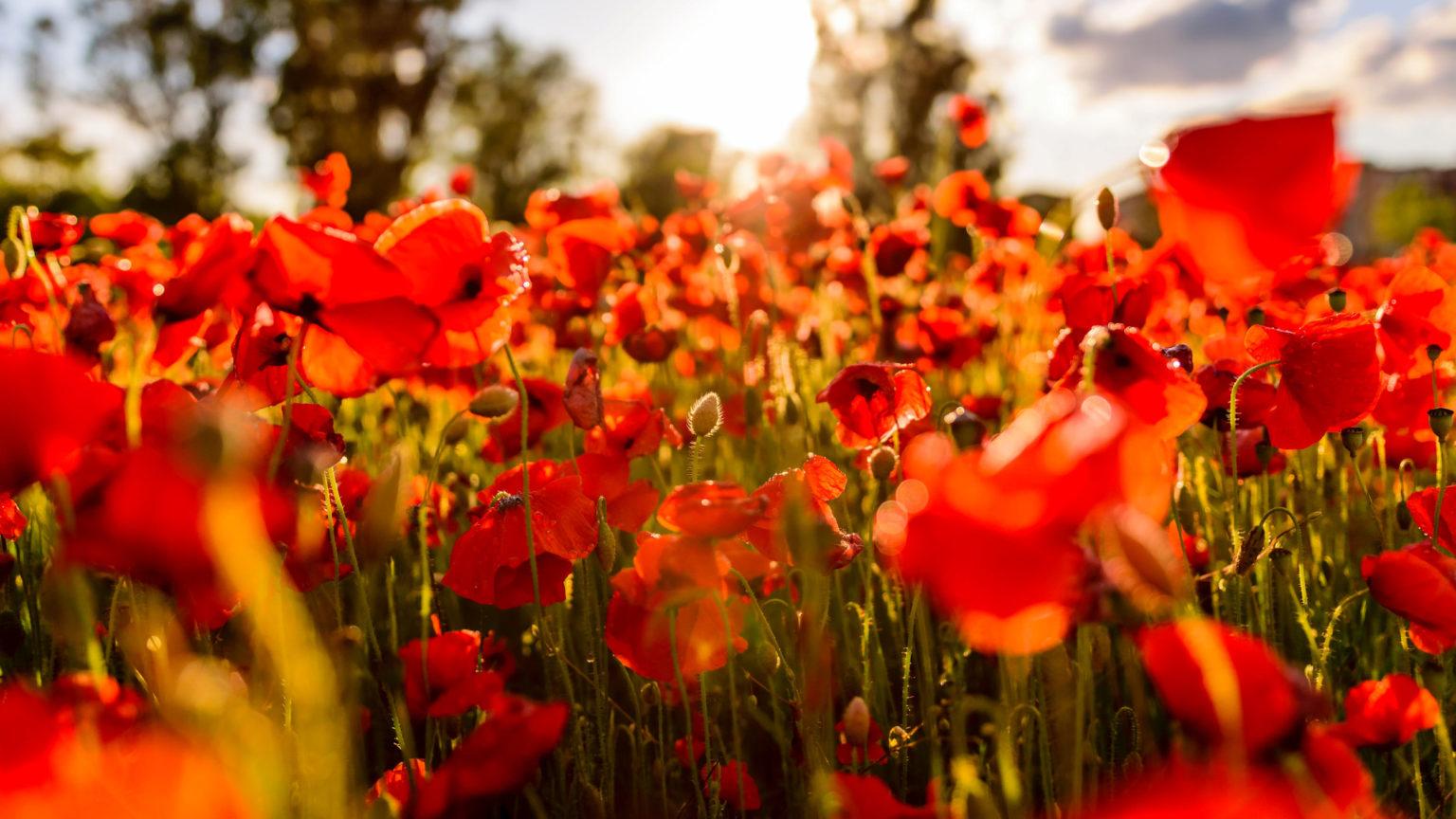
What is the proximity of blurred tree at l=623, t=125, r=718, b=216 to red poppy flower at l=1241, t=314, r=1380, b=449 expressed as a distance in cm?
305

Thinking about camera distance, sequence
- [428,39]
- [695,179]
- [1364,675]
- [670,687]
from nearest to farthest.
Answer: [670,687], [1364,675], [695,179], [428,39]

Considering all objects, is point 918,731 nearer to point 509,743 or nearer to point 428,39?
point 509,743

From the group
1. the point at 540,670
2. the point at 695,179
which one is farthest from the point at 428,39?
the point at 540,670

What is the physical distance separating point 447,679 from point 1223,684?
2.60ft

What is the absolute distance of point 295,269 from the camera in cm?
97

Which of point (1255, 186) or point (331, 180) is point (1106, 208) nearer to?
point (1255, 186)

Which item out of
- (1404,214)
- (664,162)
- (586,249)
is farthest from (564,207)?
(1404,214)

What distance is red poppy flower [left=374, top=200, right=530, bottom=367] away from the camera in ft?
3.39

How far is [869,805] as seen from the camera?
0.75 meters

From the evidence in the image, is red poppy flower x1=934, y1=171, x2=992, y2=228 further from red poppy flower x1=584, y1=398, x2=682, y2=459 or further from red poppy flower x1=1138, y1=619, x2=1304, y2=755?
red poppy flower x1=1138, y1=619, x2=1304, y2=755

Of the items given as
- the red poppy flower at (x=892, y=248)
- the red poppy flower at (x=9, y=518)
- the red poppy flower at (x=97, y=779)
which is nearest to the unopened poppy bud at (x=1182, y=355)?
the red poppy flower at (x=97, y=779)

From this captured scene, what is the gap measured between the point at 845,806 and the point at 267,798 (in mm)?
390

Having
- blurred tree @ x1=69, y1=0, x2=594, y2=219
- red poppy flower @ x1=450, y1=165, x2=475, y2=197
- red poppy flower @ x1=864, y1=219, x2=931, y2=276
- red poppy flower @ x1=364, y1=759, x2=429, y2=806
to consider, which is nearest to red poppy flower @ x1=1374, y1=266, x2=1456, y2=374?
red poppy flower @ x1=364, y1=759, x2=429, y2=806

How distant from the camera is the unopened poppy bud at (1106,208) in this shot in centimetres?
137
